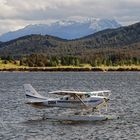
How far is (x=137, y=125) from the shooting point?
52.2 metres

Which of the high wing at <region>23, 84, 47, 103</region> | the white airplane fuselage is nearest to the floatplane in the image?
the white airplane fuselage

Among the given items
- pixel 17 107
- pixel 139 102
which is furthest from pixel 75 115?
pixel 139 102

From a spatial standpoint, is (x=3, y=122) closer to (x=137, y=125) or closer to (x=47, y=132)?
(x=47, y=132)

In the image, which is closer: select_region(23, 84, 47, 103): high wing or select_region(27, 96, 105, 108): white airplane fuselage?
select_region(27, 96, 105, 108): white airplane fuselage

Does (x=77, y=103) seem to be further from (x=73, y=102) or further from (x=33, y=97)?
(x=33, y=97)

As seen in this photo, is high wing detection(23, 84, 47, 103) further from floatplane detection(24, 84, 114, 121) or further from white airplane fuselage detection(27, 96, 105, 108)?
white airplane fuselage detection(27, 96, 105, 108)

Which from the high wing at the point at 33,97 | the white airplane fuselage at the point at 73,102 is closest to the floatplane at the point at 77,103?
the white airplane fuselage at the point at 73,102

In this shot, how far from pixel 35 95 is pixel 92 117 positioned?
758cm

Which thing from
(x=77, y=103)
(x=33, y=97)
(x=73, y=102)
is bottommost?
(x=77, y=103)

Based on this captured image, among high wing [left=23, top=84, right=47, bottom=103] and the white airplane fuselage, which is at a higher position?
high wing [left=23, top=84, right=47, bottom=103]

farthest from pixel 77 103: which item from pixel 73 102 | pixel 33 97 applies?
pixel 33 97

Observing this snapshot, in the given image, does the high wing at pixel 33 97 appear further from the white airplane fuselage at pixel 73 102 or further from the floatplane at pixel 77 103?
the white airplane fuselage at pixel 73 102

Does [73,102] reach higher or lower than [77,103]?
higher

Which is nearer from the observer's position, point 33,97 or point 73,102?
point 73,102
